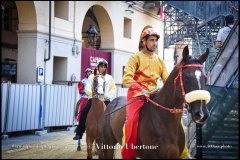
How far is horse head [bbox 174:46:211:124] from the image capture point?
16.9ft

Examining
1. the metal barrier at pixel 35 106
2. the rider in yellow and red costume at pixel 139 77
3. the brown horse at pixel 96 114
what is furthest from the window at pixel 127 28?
the rider in yellow and red costume at pixel 139 77

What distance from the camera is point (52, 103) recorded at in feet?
53.8

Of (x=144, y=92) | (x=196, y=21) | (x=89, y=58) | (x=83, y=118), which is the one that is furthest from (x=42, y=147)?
(x=196, y=21)

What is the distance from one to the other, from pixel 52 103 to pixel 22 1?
14.8ft

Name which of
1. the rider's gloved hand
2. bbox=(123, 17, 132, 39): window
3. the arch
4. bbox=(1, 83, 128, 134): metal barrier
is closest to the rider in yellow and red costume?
the rider's gloved hand

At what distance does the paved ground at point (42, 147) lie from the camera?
1047cm

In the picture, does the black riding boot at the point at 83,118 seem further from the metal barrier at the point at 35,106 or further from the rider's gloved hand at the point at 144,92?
the rider's gloved hand at the point at 144,92

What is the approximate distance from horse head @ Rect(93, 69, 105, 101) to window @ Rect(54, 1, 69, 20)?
10.1 metres

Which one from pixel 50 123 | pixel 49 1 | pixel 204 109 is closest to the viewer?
pixel 204 109

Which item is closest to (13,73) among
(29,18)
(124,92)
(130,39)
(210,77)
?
(29,18)

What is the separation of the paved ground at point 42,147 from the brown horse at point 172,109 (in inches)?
182

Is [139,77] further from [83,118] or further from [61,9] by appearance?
[61,9]

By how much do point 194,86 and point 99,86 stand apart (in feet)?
15.5

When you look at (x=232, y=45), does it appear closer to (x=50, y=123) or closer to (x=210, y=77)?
(x=210, y=77)
